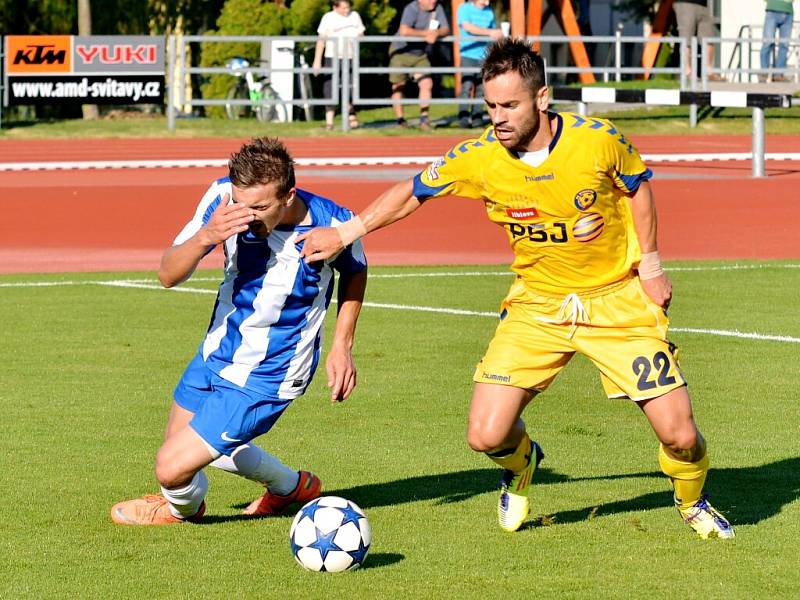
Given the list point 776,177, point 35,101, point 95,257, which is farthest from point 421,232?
point 35,101

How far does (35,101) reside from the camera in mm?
24500

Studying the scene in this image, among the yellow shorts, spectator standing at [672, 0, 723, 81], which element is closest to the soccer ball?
the yellow shorts

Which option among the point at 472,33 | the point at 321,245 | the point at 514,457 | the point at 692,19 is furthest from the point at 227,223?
the point at 692,19

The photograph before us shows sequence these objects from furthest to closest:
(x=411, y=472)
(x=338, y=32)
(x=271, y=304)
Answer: (x=338, y=32) → (x=411, y=472) → (x=271, y=304)

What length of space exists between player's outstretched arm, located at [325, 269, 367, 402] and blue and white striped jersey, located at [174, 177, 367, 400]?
0.30ft

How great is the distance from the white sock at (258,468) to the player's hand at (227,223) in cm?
107

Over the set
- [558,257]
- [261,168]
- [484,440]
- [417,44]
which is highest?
[417,44]

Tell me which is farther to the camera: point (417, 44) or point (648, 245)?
point (417, 44)

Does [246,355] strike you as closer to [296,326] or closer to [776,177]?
[296,326]

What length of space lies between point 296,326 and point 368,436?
184 centimetres

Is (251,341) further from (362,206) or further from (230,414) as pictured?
(362,206)

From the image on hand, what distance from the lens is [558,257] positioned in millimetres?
5914

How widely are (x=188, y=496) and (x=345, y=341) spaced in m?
0.87

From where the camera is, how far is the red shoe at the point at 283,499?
6.35 meters
